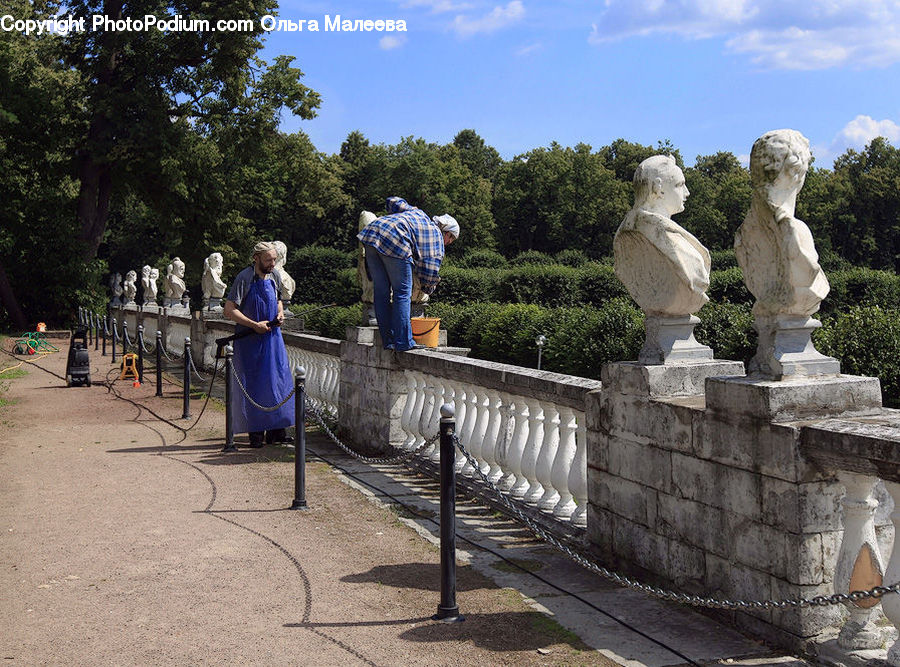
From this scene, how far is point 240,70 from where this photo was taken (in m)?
34.5

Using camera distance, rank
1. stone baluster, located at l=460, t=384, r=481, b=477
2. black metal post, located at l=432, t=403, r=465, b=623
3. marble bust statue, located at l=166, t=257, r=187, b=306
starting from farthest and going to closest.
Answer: marble bust statue, located at l=166, t=257, r=187, b=306 < stone baluster, located at l=460, t=384, r=481, b=477 < black metal post, located at l=432, t=403, r=465, b=623

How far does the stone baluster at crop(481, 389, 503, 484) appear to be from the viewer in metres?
7.00

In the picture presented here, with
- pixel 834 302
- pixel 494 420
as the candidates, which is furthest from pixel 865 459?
pixel 834 302

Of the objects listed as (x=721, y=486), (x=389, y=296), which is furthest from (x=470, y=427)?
(x=721, y=486)

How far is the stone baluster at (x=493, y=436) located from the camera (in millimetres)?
6996

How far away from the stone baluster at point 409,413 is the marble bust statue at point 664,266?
3.83 metres

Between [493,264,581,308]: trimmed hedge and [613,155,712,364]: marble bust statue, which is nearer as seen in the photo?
[613,155,712,364]: marble bust statue

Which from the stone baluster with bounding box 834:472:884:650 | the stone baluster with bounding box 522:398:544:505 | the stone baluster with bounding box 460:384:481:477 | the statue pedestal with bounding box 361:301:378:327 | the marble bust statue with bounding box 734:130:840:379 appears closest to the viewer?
the stone baluster with bounding box 834:472:884:650

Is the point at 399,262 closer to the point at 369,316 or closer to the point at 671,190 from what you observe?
the point at 369,316

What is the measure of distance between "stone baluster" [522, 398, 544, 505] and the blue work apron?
371 cm

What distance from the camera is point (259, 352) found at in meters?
9.41

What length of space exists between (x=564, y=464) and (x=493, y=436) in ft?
3.59

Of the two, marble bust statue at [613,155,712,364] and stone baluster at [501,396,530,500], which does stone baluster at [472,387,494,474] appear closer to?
stone baluster at [501,396,530,500]

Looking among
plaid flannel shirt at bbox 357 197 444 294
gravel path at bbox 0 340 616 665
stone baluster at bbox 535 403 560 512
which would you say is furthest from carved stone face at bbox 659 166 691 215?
plaid flannel shirt at bbox 357 197 444 294
